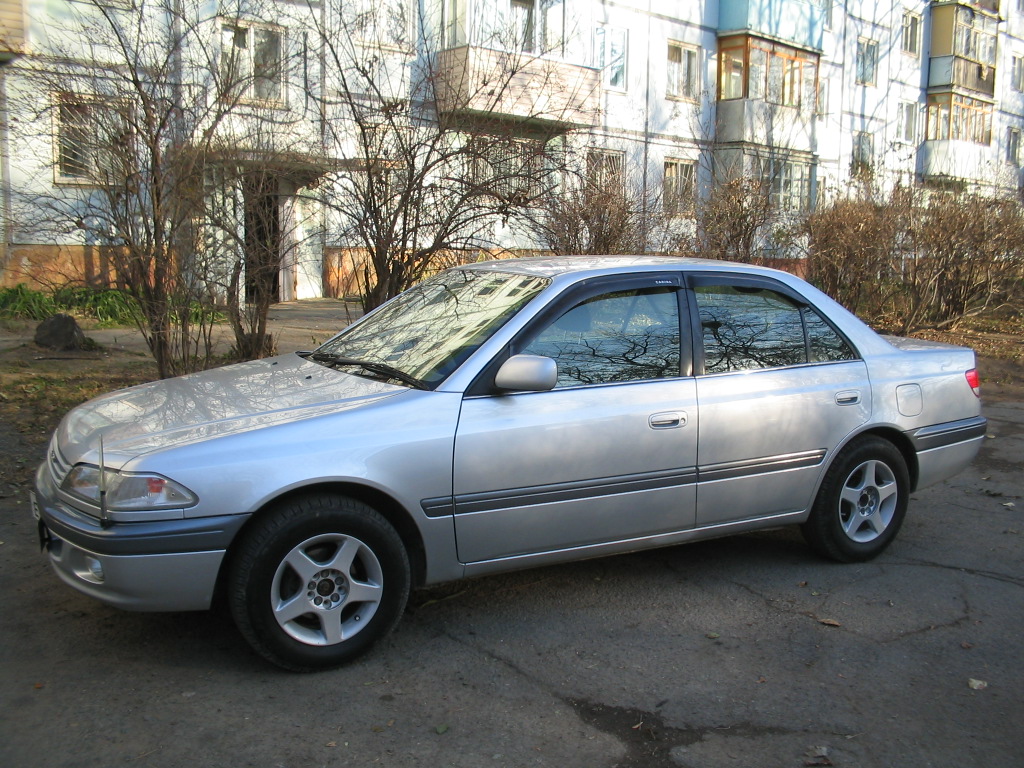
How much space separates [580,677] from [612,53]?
77.7ft

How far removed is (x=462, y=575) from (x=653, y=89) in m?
24.3

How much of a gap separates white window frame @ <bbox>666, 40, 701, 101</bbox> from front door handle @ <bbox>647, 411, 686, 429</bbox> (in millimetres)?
23888

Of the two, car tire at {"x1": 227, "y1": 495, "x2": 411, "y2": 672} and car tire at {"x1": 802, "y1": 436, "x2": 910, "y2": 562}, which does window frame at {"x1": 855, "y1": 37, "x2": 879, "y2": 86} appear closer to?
car tire at {"x1": 802, "y1": 436, "x2": 910, "y2": 562}

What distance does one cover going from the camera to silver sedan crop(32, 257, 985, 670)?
364cm

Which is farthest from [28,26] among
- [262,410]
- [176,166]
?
[262,410]

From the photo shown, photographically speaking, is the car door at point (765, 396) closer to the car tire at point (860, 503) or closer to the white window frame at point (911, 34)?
the car tire at point (860, 503)

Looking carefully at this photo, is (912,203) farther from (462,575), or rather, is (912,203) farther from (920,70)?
(920,70)

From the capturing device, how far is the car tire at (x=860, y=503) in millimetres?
5066

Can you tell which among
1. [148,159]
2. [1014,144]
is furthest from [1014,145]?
[148,159]

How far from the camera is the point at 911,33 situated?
117 feet

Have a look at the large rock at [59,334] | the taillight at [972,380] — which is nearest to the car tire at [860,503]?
the taillight at [972,380]

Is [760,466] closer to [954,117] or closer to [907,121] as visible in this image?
[907,121]

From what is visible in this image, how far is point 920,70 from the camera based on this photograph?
36312 millimetres

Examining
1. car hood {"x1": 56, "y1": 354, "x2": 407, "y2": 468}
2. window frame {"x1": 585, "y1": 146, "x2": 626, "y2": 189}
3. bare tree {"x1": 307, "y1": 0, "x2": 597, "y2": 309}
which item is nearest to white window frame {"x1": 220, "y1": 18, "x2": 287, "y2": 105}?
bare tree {"x1": 307, "y1": 0, "x2": 597, "y2": 309}
